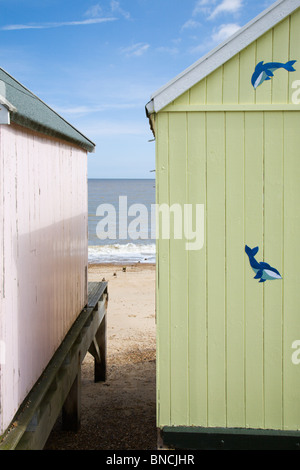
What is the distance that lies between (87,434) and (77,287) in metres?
2.01

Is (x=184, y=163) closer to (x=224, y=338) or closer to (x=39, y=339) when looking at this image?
(x=224, y=338)

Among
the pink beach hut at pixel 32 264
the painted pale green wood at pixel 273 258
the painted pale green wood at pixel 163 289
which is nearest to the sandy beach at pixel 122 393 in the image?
the pink beach hut at pixel 32 264

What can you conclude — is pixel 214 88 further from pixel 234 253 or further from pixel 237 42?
pixel 234 253

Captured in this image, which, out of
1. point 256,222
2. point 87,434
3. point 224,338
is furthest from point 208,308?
point 87,434

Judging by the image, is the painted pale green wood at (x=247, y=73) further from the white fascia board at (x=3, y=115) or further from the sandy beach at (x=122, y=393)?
the sandy beach at (x=122, y=393)

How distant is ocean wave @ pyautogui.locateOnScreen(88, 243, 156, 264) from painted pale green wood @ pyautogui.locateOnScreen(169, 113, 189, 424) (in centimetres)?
2163

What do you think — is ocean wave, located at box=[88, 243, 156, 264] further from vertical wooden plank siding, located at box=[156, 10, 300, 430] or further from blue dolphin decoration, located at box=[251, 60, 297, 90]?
blue dolphin decoration, located at box=[251, 60, 297, 90]

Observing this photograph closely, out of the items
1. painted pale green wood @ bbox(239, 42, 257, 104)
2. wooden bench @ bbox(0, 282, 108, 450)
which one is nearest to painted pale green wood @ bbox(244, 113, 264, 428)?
painted pale green wood @ bbox(239, 42, 257, 104)

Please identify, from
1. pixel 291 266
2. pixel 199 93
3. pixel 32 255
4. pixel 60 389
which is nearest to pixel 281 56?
pixel 199 93

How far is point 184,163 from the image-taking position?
429 cm

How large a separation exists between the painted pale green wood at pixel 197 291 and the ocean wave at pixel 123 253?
71.0 ft

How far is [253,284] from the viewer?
4320 mm
